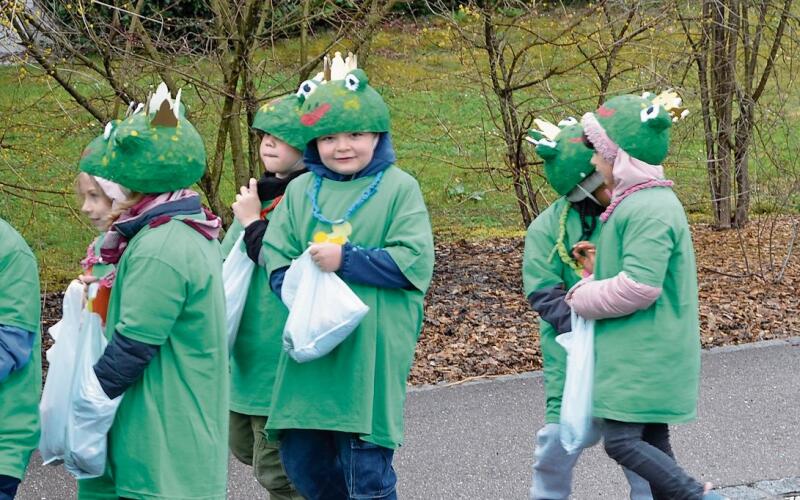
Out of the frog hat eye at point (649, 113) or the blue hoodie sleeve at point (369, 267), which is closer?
the blue hoodie sleeve at point (369, 267)

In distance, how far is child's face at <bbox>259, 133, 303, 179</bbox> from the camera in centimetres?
449

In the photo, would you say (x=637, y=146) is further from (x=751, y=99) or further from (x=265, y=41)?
(x=751, y=99)

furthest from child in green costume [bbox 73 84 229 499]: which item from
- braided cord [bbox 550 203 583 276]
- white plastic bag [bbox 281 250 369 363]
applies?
braided cord [bbox 550 203 583 276]

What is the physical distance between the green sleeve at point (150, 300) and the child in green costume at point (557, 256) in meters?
1.41

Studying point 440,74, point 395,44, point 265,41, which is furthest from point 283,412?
point 395,44

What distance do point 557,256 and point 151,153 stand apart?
1.60m

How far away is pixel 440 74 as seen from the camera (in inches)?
380

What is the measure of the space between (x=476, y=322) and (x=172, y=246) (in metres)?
4.98

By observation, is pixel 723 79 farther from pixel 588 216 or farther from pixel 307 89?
pixel 307 89

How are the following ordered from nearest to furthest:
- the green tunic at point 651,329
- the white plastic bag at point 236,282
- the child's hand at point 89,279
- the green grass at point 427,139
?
1. the child's hand at point 89,279
2. the green tunic at point 651,329
3. the white plastic bag at point 236,282
4. the green grass at point 427,139

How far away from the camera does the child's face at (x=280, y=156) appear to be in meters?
4.49

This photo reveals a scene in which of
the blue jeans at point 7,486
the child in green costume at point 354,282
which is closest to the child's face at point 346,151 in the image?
the child in green costume at point 354,282

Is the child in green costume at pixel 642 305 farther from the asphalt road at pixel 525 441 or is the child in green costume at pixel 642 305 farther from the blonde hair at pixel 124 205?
the blonde hair at pixel 124 205

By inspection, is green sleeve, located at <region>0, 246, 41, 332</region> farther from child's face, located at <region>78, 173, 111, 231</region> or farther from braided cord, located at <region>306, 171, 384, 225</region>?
braided cord, located at <region>306, 171, 384, 225</region>
